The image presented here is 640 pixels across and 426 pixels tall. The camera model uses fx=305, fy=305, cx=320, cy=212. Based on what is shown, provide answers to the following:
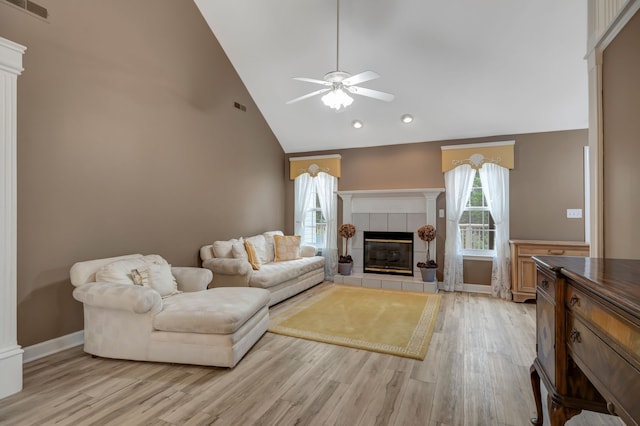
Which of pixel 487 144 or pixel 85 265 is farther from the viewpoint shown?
pixel 487 144

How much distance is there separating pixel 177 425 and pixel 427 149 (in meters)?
5.34

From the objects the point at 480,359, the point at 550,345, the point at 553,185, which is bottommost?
the point at 480,359

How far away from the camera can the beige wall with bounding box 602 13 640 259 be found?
167 centimetres

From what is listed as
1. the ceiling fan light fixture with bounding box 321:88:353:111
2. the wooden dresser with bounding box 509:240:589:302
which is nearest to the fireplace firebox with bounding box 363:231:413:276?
the wooden dresser with bounding box 509:240:589:302

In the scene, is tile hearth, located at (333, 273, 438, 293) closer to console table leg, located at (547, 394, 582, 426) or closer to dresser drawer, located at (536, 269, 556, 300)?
dresser drawer, located at (536, 269, 556, 300)

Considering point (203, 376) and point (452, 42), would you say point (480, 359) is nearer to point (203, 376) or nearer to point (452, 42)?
point (203, 376)

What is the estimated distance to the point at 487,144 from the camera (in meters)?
5.16

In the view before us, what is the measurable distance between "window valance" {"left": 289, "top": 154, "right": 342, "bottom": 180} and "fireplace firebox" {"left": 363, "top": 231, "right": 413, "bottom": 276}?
1.48m

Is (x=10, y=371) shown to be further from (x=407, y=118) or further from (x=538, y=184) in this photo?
(x=538, y=184)

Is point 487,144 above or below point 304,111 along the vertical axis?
below

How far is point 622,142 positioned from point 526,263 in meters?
3.23

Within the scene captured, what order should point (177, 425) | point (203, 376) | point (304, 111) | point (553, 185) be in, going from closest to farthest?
point (177, 425)
point (203, 376)
point (553, 185)
point (304, 111)

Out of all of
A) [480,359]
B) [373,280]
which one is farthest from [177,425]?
[373,280]

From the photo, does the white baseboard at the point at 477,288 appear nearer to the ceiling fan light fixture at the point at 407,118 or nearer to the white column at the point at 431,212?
the white column at the point at 431,212
